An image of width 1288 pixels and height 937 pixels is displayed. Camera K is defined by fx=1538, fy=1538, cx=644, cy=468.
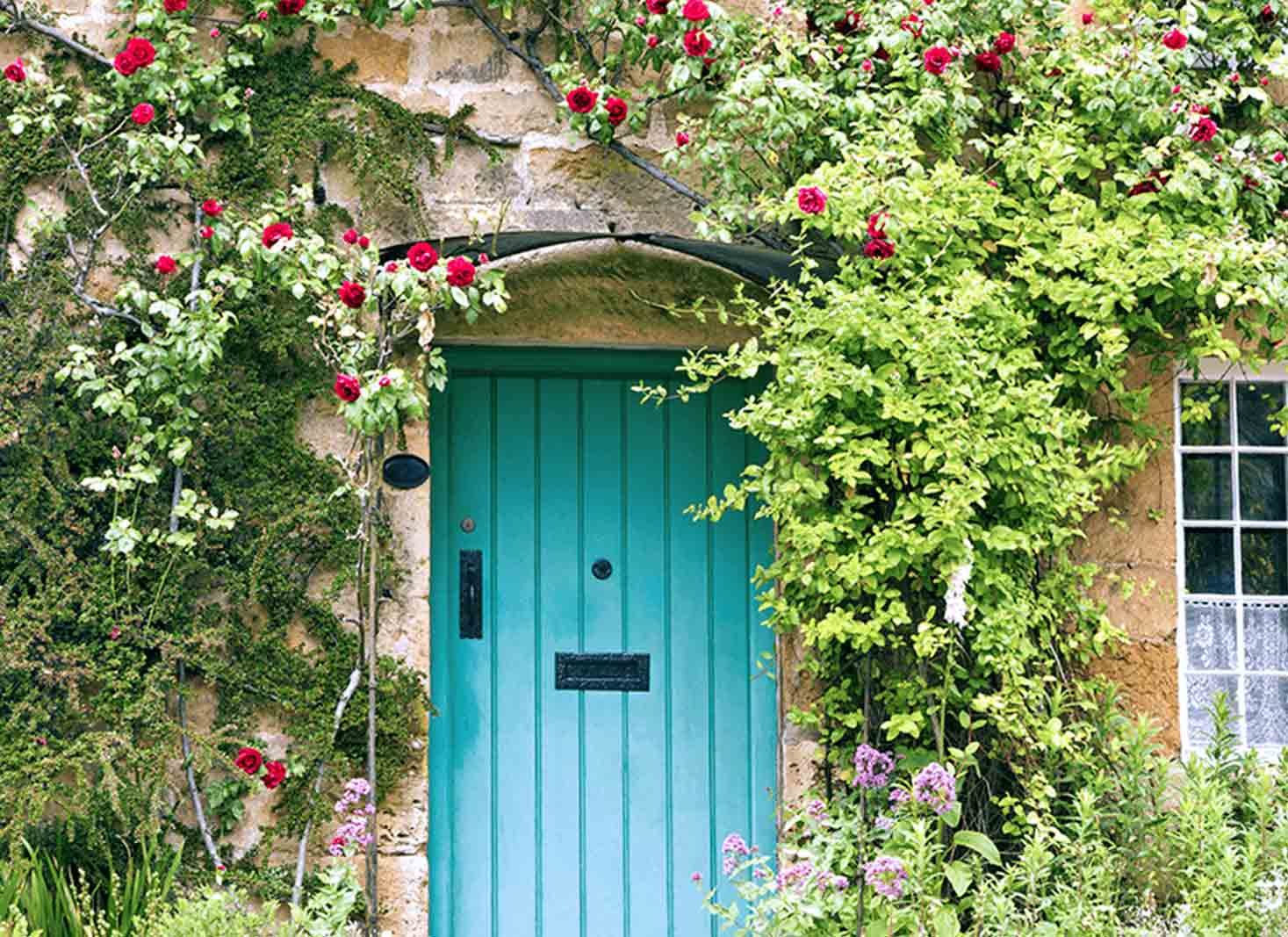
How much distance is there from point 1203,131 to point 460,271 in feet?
7.05

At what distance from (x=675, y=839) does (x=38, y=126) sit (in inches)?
110

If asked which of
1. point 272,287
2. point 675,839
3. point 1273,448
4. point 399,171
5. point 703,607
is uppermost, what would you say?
point 399,171

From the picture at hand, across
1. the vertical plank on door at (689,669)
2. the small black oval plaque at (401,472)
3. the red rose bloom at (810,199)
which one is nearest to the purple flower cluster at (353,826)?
the small black oval plaque at (401,472)

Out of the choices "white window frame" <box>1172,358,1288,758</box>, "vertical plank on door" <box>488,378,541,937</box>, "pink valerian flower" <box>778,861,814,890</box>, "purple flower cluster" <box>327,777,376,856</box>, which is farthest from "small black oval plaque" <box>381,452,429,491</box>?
"white window frame" <box>1172,358,1288,758</box>

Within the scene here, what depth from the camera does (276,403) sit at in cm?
441

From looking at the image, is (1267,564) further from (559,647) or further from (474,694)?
(474,694)

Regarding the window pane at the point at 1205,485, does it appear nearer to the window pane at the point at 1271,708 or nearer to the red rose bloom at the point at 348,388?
the window pane at the point at 1271,708

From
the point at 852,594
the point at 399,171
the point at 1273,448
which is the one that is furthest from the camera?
the point at 1273,448

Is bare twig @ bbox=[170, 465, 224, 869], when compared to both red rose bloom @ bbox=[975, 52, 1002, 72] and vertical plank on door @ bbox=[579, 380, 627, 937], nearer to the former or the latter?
vertical plank on door @ bbox=[579, 380, 627, 937]

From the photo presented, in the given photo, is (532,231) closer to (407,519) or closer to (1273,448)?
(407,519)

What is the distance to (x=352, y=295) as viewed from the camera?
163 inches

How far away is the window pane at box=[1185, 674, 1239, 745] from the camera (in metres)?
4.67

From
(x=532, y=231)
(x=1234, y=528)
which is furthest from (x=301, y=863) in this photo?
(x=1234, y=528)

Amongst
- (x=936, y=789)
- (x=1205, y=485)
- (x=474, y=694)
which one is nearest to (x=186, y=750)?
(x=474, y=694)
